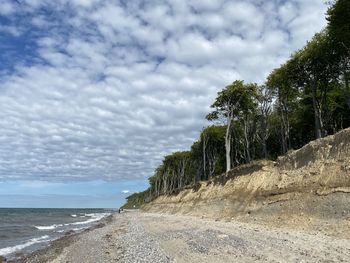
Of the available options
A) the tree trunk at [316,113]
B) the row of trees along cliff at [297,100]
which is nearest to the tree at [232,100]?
the row of trees along cliff at [297,100]

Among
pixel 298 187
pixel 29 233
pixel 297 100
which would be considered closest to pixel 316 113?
pixel 298 187

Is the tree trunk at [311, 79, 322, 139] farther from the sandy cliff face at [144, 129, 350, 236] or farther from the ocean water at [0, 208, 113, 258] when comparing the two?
the ocean water at [0, 208, 113, 258]

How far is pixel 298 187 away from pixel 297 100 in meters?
31.2

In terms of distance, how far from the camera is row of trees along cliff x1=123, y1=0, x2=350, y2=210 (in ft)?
118

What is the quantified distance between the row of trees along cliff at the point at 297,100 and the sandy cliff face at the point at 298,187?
7419mm

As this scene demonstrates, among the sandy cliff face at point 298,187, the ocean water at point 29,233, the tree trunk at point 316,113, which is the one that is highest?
the tree trunk at point 316,113

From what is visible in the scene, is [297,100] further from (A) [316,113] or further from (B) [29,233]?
(B) [29,233]

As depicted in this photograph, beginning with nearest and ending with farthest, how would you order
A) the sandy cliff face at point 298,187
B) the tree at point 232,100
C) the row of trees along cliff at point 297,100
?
the sandy cliff face at point 298,187
the row of trees along cliff at point 297,100
the tree at point 232,100

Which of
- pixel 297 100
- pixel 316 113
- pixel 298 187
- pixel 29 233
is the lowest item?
pixel 29 233

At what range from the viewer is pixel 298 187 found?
26234 millimetres

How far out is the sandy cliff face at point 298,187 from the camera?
22219mm

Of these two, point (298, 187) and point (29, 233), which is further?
point (29, 233)

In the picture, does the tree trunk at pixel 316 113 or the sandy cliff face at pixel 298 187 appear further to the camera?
the tree trunk at pixel 316 113

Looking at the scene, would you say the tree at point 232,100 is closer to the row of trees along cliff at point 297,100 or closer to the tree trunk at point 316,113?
the row of trees along cliff at point 297,100
